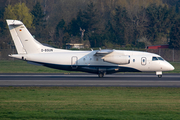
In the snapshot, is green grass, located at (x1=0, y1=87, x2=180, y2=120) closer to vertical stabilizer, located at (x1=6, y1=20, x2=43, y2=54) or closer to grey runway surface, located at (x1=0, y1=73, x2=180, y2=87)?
grey runway surface, located at (x1=0, y1=73, x2=180, y2=87)

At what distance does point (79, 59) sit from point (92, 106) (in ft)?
49.7

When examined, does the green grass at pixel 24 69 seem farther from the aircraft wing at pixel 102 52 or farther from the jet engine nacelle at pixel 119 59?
the jet engine nacelle at pixel 119 59

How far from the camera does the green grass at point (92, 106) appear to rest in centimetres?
1128

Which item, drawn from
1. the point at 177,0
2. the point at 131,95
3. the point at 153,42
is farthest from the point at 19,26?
the point at 177,0

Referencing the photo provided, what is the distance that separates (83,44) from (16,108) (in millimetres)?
59573

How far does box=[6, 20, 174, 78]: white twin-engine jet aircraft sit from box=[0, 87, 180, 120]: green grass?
10545 mm

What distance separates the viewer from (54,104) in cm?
1396

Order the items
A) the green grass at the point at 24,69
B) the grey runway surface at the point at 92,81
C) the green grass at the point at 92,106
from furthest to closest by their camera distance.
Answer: the green grass at the point at 24,69 < the grey runway surface at the point at 92,81 < the green grass at the point at 92,106

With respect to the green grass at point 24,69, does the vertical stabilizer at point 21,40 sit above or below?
A: above

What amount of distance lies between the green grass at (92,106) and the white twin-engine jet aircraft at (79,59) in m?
10.5

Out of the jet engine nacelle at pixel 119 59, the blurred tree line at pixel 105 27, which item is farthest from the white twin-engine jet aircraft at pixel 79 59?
the blurred tree line at pixel 105 27

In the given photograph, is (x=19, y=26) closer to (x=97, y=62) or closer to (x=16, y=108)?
(x=97, y=62)

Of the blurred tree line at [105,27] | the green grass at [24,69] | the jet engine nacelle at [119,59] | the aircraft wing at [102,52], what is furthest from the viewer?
the blurred tree line at [105,27]

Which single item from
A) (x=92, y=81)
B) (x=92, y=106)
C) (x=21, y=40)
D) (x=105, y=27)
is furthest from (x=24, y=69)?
(x=105, y=27)
